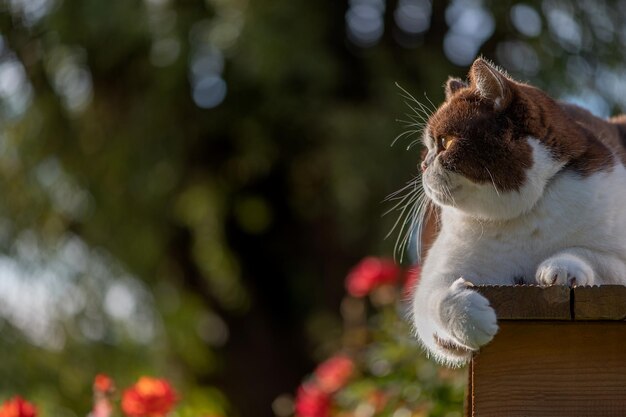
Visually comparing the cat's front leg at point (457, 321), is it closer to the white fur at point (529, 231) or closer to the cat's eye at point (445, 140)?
the white fur at point (529, 231)

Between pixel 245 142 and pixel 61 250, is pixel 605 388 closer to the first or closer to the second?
pixel 245 142

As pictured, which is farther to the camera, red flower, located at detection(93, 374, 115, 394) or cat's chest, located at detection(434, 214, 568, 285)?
red flower, located at detection(93, 374, 115, 394)

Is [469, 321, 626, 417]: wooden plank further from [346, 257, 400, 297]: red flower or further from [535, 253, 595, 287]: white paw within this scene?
[346, 257, 400, 297]: red flower

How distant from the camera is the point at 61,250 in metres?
5.09

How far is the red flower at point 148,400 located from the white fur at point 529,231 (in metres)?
0.93

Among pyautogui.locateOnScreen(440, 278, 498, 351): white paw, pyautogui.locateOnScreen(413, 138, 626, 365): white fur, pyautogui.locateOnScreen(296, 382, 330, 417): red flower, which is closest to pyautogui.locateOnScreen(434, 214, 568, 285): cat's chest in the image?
pyautogui.locateOnScreen(413, 138, 626, 365): white fur

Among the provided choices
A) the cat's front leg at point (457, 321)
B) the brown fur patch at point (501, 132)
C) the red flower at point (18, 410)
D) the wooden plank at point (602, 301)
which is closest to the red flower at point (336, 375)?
the red flower at point (18, 410)

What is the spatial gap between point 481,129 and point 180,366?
419 centimetres

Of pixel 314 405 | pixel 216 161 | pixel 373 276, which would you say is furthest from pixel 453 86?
pixel 216 161

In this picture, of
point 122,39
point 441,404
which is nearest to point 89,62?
point 122,39

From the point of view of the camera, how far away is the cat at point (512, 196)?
54.9 inches

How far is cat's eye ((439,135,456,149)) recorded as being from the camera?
1453 millimetres

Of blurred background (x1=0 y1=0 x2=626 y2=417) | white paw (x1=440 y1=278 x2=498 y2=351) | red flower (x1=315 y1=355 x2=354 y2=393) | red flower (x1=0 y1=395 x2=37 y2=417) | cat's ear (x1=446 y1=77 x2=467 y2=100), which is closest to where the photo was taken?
white paw (x1=440 y1=278 x2=498 y2=351)

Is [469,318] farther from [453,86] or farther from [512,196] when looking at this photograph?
[453,86]
